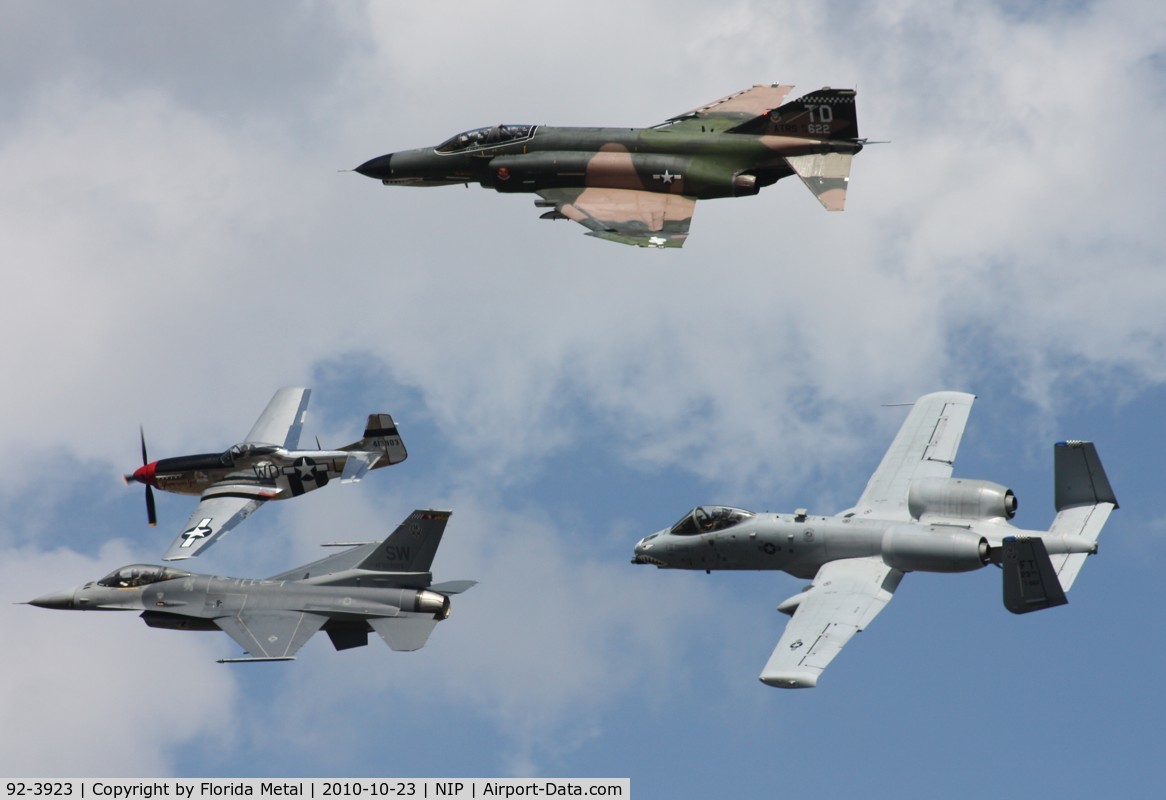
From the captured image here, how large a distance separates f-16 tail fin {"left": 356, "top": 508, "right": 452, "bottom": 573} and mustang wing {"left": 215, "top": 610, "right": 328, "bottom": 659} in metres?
2.19

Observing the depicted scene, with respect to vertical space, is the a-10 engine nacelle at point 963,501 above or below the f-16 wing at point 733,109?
below

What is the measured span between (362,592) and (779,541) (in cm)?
1098

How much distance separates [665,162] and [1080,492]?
14.9 meters

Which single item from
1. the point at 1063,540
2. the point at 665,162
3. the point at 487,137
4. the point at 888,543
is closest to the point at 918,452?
the point at 888,543

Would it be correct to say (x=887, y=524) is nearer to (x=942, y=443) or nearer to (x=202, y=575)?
(x=942, y=443)

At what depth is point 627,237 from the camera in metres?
49.2

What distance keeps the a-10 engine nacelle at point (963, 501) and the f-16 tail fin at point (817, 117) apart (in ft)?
34.6

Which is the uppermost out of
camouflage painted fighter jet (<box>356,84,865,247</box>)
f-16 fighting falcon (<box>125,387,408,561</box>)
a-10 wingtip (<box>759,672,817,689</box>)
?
camouflage painted fighter jet (<box>356,84,865,247</box>)

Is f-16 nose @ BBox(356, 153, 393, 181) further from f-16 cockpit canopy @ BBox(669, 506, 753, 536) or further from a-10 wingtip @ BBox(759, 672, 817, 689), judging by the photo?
a-10 wingtip @ BBox(759, 672, 817, 689)

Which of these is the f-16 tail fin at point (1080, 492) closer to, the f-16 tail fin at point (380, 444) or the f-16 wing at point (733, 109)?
the f-16 wing at point (733, 109)

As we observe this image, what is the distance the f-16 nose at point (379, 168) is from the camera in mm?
55906

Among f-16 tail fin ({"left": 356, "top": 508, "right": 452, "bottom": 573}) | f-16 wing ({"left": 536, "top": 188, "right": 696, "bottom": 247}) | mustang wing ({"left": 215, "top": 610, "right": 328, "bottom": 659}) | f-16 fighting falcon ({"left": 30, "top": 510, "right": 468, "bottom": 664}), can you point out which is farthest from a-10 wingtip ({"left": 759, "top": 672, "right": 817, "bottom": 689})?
f-16 wing ({"left": 536, "top": 188, "right": 696, "bottom": 247})

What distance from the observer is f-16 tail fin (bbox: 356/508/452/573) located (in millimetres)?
46469

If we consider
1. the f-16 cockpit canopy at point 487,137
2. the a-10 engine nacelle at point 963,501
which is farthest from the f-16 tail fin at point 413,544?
the f-16 cockpit canopy at point 487,137
